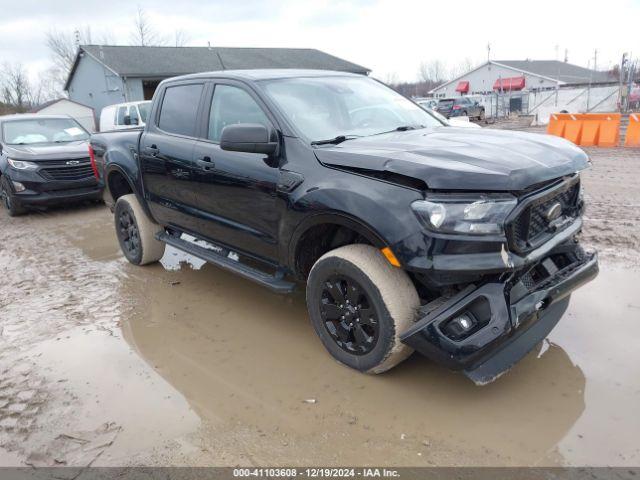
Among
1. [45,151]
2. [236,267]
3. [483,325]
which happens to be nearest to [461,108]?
[45,151]

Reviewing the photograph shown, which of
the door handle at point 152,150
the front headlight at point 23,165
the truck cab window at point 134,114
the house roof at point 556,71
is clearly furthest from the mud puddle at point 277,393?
the house roof at point 556,71

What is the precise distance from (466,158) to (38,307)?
4.10m

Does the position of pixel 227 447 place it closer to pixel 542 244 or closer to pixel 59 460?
pixel 59 460

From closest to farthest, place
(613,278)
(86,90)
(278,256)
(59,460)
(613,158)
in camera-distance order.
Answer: (59,460) < (278,256) < (613,278) < (613,158) < (86,90)

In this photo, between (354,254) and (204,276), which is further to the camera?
(204,276)

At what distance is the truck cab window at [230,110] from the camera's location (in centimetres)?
381

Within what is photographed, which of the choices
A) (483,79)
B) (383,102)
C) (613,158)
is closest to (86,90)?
(613,158)

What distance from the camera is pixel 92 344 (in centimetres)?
398

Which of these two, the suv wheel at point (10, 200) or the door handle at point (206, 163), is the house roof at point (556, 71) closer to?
the suv wheel at point (10, 200)

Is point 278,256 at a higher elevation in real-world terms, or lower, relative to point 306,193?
lower

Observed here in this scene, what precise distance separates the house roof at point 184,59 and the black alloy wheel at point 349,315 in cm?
2816

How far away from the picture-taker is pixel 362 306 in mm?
3109

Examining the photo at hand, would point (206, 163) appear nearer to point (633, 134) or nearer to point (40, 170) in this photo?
point (40, 170)

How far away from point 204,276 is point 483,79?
5934 cm
